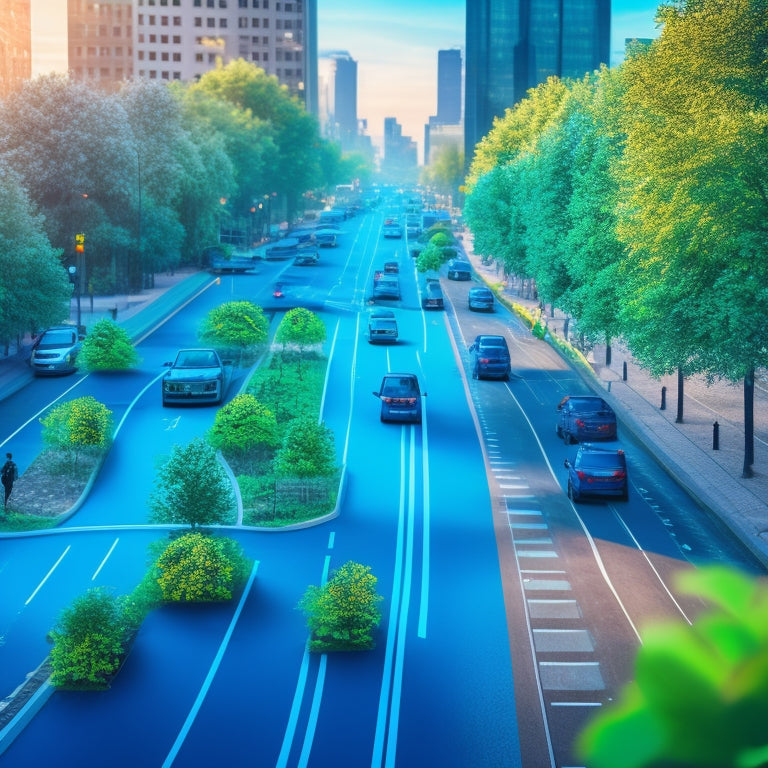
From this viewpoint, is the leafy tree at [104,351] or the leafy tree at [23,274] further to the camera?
the leafy tree at [104,351]

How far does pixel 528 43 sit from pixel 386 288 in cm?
13214

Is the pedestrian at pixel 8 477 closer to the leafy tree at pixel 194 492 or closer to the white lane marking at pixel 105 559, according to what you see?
the white lane marking at pixel 105 559

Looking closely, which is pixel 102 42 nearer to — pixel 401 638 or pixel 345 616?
pixel 401 638

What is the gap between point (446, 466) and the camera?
3369 cm

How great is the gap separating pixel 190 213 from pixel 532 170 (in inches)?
1262

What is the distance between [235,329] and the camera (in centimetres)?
4997

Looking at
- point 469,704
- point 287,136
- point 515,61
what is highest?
point 515,61

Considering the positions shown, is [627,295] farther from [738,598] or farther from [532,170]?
[738,598]

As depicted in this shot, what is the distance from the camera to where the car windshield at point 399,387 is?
39.5m

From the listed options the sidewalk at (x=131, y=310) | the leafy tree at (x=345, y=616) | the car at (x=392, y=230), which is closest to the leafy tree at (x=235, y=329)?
the sidewalk at (x=131, y=310)

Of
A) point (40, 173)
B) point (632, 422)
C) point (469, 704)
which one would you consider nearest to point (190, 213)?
point (40, 173)

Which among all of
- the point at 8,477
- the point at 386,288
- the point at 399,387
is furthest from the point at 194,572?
the point at 386,288

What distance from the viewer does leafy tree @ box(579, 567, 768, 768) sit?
1.78m

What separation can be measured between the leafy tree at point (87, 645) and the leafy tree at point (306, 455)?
10683 mm
